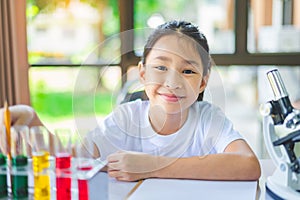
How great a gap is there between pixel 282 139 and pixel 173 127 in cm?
31

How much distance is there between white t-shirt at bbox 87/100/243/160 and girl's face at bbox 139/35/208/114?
5cm

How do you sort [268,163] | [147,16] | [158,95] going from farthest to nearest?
[147,16] → [268,163] → [158,95]

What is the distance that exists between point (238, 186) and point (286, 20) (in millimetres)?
2351

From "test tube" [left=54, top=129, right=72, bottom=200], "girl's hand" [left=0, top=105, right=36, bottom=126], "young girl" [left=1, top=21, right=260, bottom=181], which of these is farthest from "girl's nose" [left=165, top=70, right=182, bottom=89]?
"girl's hand" [left=0, top=105, right=36, bottom=126]

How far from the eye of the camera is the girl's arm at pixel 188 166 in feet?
4.28

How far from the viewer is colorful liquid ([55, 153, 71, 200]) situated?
3.86 ft

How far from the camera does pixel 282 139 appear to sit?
1.18m

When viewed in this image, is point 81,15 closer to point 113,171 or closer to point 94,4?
point 94,4

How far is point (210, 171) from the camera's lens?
1.31m

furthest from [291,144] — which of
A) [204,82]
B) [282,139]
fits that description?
[204,82]

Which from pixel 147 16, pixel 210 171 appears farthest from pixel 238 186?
pixel 147 16

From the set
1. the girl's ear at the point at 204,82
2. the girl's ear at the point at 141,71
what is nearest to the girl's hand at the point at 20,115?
the girl's ear at the point at 141,71

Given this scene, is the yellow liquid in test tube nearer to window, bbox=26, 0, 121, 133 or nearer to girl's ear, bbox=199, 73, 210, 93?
girl's ear, bbox=199, 73, 210, 93

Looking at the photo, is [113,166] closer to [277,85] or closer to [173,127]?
[173,127]
